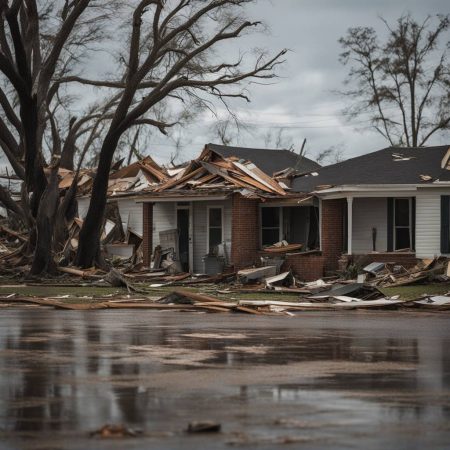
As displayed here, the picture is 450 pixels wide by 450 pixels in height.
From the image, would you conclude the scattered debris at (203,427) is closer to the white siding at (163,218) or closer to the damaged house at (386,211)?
the damaged house at (386,211)

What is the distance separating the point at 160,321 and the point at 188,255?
22728 millimetres

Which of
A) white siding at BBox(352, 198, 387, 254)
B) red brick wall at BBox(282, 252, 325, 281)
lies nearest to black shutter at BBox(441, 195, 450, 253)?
white siding at BBox(352, 198, 387, 254)

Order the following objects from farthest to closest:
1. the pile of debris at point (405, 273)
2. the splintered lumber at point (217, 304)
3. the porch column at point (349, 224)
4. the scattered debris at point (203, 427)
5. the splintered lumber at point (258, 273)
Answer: the porch column at point (349, 224), the splintered lumber at point (258, 273), the pile of debris at point (405, 273), the splintered lumber at point (217, 304), the scattered debris at point (203, 427)

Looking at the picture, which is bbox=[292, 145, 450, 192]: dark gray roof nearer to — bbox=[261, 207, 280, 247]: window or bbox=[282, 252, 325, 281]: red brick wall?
bbox=[261, 207, 280, 247]: window

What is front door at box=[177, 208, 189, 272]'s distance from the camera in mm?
42844

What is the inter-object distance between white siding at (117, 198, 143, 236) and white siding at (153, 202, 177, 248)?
2.55 m

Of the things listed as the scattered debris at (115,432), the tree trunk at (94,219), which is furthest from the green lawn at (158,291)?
the scattered debris at (115,432)

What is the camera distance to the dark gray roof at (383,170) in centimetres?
3716

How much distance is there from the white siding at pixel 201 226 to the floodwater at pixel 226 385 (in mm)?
23124

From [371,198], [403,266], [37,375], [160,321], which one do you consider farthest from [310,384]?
[371,198]

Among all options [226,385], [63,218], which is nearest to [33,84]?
[63,218]

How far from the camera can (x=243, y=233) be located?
131ft

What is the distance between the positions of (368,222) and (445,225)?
343 cm

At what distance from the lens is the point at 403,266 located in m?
35.5
